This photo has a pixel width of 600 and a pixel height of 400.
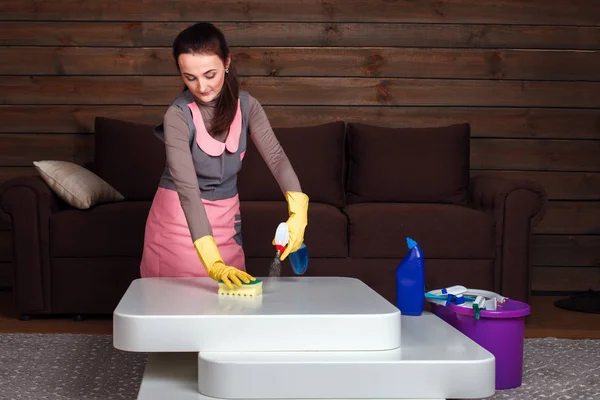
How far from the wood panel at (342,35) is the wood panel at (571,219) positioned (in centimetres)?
77

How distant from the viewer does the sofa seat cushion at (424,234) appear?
11.0 feet

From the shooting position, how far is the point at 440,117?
13.5ft

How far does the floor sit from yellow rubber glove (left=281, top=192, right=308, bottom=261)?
1.36m

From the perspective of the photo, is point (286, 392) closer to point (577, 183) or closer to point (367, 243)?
point (367, 243)

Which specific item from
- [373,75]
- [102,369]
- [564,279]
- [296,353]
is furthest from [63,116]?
[296,353]

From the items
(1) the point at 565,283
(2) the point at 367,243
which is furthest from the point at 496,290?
(1) the point at 565,283

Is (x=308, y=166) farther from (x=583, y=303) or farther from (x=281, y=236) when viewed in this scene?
(x=281, y=236)

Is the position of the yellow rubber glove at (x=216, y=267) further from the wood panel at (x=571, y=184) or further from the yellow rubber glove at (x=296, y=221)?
the wood panel at (x=571, y=184)

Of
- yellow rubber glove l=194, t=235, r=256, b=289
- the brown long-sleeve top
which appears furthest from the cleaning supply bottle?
yellow rubber glove l=194, t=235, r=256, b=289

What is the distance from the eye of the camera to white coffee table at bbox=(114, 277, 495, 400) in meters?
1.51

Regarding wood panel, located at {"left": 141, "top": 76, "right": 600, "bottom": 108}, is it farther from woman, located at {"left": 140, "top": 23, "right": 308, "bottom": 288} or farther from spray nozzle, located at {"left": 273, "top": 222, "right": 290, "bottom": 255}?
spray nozzle, located at {"left": 273, "top": 222, "right": 290, "bottom": 255}

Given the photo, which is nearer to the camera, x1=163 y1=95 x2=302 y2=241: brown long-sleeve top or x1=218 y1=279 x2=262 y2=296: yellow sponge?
x1=218 y1=279 x2=262 y2=296: yellow sponge

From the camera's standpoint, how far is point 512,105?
4.12 meters

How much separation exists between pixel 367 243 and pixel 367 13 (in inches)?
51.7
